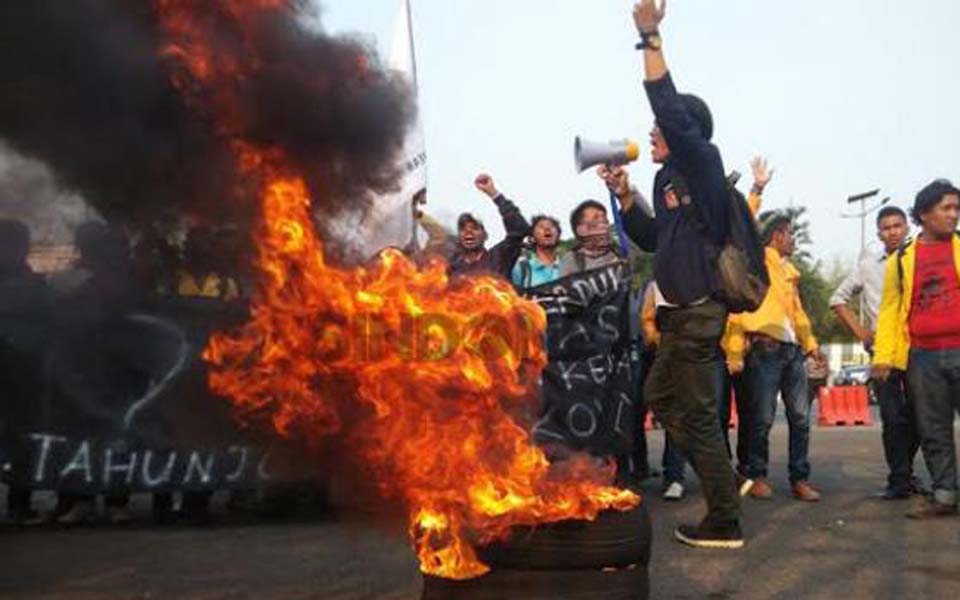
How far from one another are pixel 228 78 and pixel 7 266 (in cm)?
185

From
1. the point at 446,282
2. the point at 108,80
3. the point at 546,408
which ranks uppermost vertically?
the point at 108,80

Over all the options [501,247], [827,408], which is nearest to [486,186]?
[501,247]

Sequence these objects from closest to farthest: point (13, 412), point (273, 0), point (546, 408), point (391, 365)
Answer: point (391, 365)
point (273, 0)
point (13, 412)
point (546, 408)

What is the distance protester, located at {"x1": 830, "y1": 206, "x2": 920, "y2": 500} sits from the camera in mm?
7309

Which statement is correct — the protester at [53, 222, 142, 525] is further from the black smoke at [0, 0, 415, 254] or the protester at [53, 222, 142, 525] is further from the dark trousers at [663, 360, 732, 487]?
the dark trousers at [663, 360, 732, 487]

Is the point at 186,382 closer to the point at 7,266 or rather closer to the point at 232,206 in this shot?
the point at 7,266

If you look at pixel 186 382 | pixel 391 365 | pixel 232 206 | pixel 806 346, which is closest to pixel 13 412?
pixel 186 382

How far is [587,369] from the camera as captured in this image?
6965mm

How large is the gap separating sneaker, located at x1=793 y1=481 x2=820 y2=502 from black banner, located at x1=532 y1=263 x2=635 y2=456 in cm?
128

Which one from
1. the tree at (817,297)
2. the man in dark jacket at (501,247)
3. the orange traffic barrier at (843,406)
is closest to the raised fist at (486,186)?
the man in dark jacket at (501,247)

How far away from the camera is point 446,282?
466 centimetres

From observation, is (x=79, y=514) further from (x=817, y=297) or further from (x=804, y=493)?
(x=817, y=297)

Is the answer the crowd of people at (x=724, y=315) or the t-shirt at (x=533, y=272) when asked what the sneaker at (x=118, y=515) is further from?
the t-shirt at (x=533, y=272)

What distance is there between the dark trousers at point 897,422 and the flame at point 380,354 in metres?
3.57
